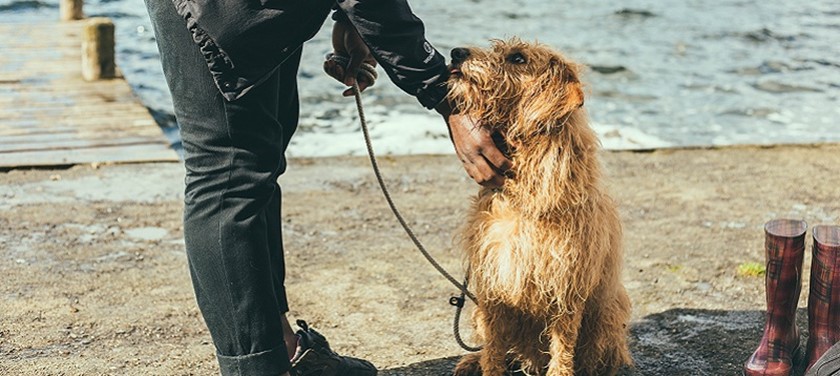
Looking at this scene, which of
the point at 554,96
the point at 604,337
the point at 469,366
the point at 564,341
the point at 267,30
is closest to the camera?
the point at 267,30

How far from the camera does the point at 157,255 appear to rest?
195 inches

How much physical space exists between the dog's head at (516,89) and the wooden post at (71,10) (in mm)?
9603

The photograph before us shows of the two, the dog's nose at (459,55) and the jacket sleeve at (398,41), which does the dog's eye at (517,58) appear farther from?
the jacket sleeve at (398,41)

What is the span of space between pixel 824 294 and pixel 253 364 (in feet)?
6.50

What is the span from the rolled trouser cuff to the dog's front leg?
0.98m

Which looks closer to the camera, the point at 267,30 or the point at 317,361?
the point at 267,30

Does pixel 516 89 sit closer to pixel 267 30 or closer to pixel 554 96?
pixel 554 96

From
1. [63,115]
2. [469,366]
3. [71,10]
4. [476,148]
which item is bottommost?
[71,10]

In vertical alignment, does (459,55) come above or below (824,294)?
above

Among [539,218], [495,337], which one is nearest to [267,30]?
[539,218]

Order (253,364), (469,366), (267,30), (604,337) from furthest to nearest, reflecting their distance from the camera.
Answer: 1. (469,366)
2. (604,337)
3. (253,364)
4. (267,30)

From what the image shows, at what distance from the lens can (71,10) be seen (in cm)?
1180

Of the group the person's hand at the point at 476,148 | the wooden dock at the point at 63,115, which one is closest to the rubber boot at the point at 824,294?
the person's hand at the point at 476,148

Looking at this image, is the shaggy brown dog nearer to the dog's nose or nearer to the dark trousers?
the dog's nose
